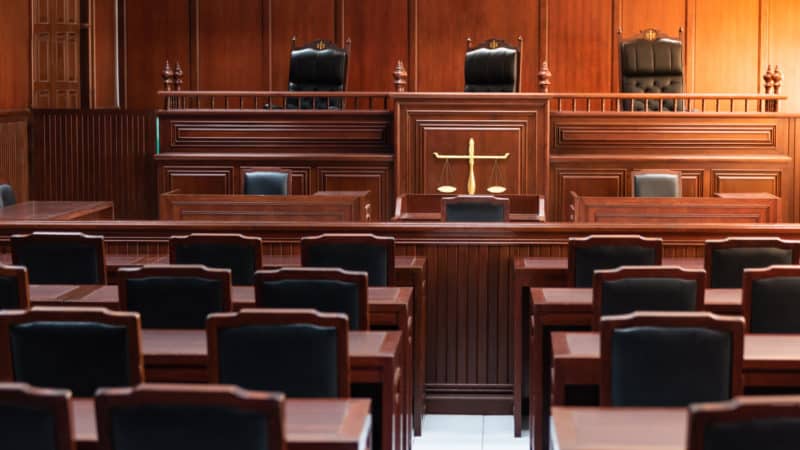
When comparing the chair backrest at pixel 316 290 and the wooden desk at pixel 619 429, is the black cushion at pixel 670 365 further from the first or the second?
the chair backrest at pixel 316 290

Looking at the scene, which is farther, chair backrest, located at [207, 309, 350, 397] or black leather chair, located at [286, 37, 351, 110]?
black leather chair, located at [286, 37, 351, 110]

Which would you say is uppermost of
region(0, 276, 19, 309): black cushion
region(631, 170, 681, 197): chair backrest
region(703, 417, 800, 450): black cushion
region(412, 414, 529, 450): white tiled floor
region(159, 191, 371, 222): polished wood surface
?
region(631, 170, 681, 197): chair backrest

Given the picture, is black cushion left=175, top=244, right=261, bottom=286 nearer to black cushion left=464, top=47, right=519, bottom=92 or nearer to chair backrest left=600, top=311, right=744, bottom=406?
chair backrest left=600, top=311, right=744, bottom=406

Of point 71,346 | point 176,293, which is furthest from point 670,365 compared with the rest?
point 176,293

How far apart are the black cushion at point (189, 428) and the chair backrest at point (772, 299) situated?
2155 millimetres

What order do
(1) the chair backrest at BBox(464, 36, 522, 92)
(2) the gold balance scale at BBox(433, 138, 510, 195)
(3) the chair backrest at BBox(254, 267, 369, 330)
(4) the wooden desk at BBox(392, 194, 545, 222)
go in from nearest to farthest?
(3) the chair backrest at BBox(254, 267, 369, 330) < (4) the wooden desk at BBox(392, 194, 545, 222) < (2) the gold balance scale at BBox(433, 138, 510, 195) < (1) the chair backrest at BBox(464, 36, 522, 92)

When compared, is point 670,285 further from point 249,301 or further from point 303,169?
point 303,169

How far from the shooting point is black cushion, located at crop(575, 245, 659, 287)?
481 centimetres

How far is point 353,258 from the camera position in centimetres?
488

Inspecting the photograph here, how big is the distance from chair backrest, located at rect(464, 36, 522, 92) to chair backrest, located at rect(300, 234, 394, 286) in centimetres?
474

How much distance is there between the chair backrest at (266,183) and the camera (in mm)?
8680

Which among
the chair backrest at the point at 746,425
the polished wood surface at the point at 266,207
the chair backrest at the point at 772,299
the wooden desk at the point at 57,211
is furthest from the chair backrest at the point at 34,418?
the polished wood surface at the point at 266,207

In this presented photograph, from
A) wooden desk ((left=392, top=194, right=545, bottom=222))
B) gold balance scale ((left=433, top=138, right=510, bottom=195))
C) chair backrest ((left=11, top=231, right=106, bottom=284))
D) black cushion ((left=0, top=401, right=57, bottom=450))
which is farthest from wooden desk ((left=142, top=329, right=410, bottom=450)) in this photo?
gold balance scale ((left=433, top=138, right=510, bottom=195))

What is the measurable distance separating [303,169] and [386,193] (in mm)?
628
